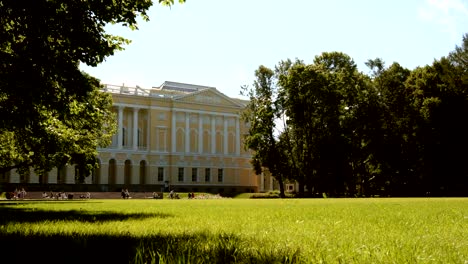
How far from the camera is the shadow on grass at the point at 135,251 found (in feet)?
15.4

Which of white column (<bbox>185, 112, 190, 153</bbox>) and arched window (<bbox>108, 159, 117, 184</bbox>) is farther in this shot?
white column (<bbox>185, 112, 190, 153</bbox>)

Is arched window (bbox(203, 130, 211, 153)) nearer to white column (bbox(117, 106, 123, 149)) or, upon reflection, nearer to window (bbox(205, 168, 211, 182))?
window (bbox(205, 168, 211, 182))

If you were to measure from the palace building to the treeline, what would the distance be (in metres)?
30.1

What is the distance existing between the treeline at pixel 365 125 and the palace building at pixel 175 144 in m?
30.1

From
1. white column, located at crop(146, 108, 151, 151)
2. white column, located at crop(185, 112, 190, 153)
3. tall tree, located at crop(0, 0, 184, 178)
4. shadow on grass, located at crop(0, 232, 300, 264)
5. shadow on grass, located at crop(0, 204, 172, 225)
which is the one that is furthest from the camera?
white column, located at crop(185, 112, 190, 153)

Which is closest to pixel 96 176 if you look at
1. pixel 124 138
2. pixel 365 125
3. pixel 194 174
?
pixel 124 138

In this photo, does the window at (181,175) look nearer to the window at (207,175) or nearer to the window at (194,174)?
the window at (194,174)

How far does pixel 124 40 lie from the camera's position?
41.8 feet

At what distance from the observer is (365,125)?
53.0m

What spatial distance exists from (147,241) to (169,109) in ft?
260

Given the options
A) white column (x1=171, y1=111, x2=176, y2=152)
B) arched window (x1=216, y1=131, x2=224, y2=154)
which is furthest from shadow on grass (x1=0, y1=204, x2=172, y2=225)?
arched window (x1=216, y1=131, x2=224, y2=154)

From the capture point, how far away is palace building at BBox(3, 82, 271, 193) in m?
80.3

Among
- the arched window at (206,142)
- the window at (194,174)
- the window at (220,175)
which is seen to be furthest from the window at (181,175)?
the window at (220,175)

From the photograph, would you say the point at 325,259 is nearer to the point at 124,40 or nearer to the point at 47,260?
the point at 47,260
